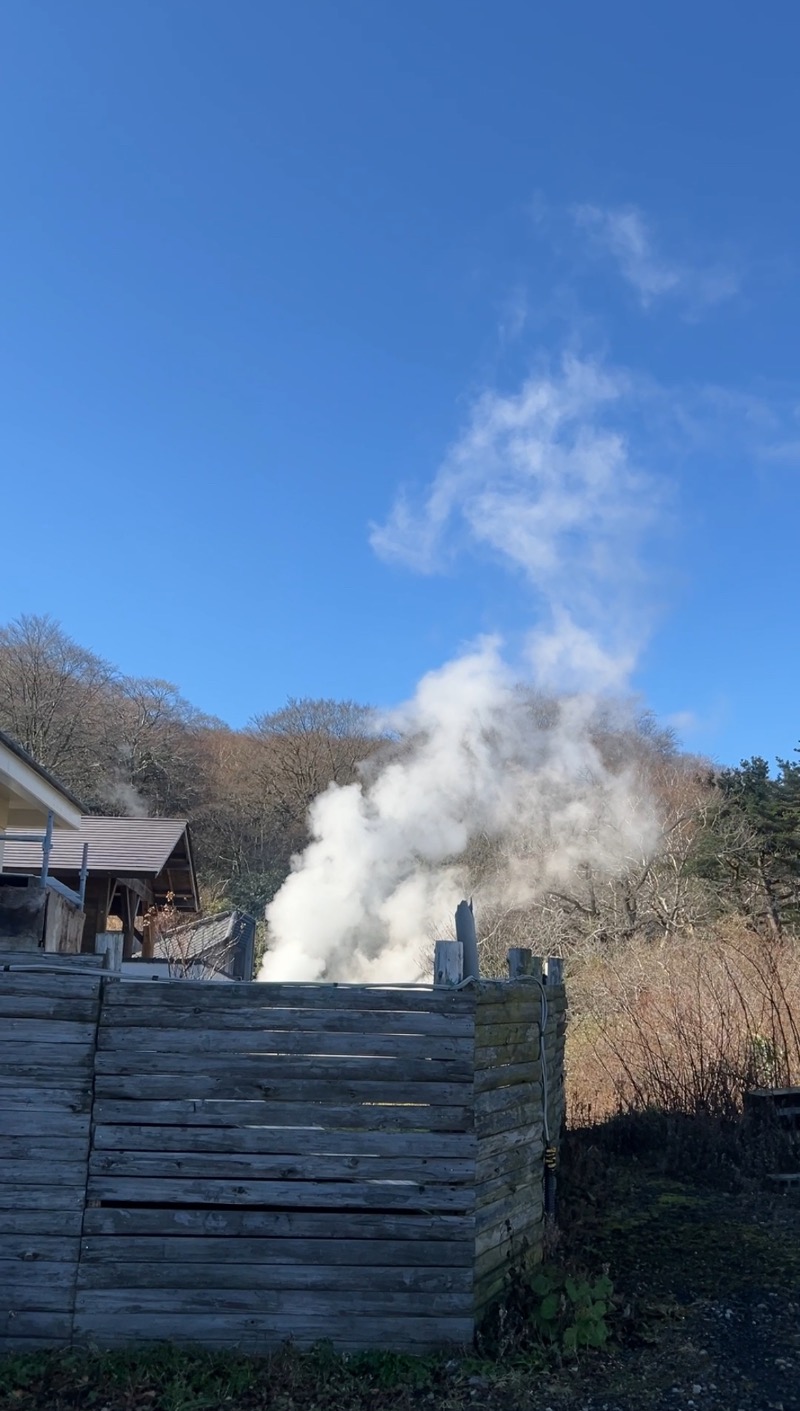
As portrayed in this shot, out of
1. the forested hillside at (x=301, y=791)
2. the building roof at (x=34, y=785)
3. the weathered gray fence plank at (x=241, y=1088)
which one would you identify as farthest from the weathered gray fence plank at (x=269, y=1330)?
the forested hillside at (x=301, y=791)

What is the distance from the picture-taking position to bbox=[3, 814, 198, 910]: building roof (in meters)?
15.5

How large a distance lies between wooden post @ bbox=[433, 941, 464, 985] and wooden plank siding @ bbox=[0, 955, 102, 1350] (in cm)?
167

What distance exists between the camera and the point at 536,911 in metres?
23.3

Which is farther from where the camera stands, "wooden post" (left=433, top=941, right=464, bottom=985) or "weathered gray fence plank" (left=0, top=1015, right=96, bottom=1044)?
"wooden post" (left=433, top=941, right=464, bottom=985)

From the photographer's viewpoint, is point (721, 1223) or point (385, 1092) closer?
point (385, 1092)

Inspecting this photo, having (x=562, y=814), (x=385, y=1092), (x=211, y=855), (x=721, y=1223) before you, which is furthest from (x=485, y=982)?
(x=211, y=855)

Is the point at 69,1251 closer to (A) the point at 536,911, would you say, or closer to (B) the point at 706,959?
(B) the point at 706,959

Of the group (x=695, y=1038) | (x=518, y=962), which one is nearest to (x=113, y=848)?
(x=695, y=1038)

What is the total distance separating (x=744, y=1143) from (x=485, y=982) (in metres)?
4.53

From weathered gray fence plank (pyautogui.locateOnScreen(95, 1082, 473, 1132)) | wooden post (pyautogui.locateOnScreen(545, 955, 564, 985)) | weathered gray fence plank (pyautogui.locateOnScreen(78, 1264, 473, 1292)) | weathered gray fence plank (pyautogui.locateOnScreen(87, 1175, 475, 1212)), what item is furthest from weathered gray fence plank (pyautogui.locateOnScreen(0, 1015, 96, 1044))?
wooden post (pyautogui.locateOnScreen(545, 955, 564, 985))

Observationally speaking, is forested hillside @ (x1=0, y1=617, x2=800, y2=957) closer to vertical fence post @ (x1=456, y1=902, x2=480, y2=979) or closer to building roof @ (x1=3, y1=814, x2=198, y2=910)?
building roof @ (x1=3, y1=814, x2=198, y2=910)

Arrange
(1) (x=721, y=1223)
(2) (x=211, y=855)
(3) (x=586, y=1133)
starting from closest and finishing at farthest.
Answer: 1. (1) (x=721, y=1223)
2. (3) (x=586, y=1133)
3. (2) (x=211, y=855)

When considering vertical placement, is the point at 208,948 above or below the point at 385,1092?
Result: above

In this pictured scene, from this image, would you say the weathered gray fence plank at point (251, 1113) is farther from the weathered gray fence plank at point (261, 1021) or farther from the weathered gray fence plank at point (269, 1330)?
the weathered gray fence plank at point (269, 1330)
